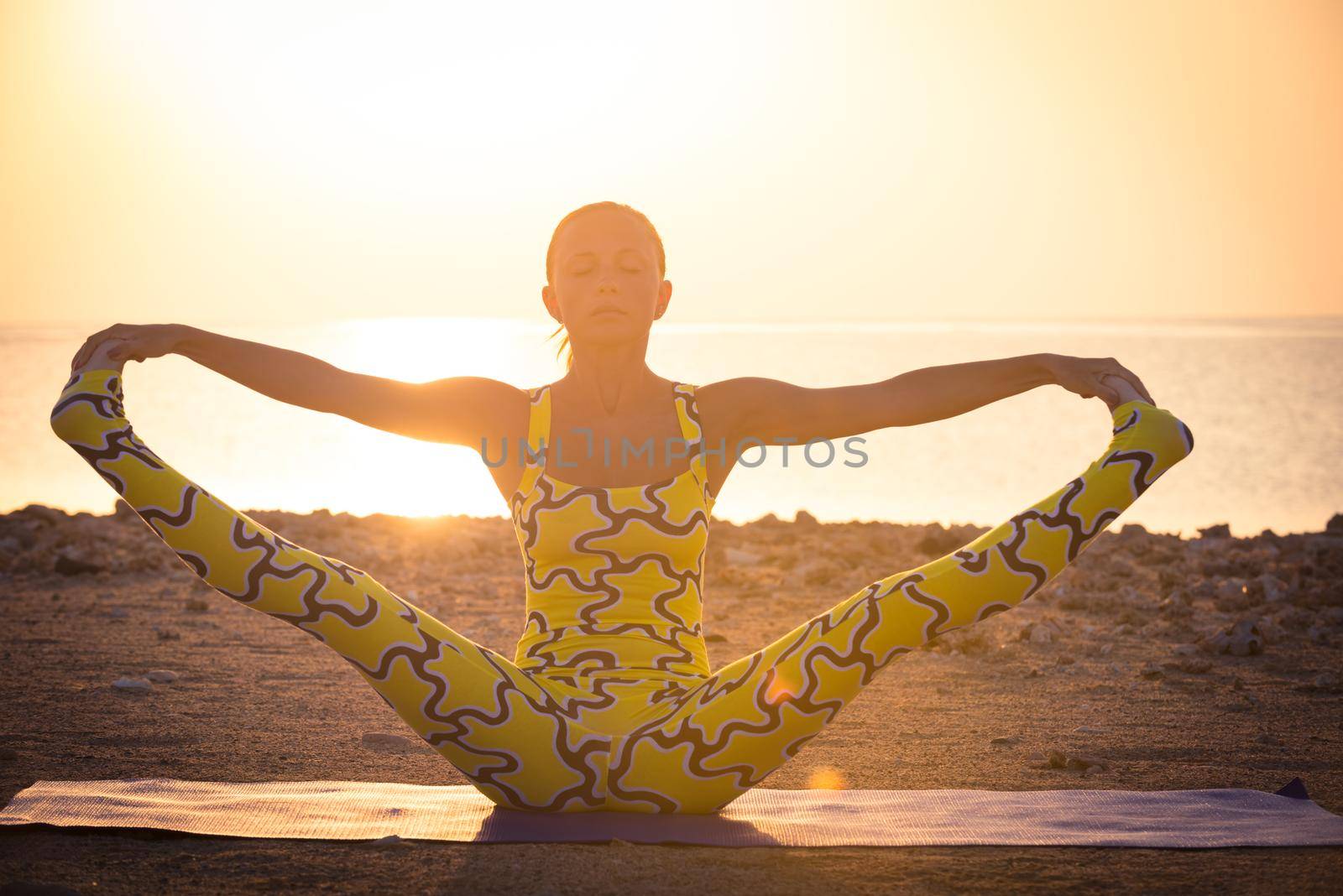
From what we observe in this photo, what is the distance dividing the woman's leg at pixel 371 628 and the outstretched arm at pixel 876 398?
1.25 meters

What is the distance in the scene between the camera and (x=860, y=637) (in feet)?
11.4

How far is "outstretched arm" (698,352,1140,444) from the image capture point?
13.6ft

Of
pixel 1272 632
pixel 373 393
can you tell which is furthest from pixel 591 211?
pixel 1272 632

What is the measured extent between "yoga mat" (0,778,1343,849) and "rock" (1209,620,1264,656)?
2881mm

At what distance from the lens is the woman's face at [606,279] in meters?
4.33

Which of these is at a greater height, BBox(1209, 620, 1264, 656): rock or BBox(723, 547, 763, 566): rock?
BBox(723, 547, 763, 566): rock

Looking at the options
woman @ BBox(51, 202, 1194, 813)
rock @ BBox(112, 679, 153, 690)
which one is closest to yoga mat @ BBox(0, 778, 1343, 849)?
woman @ BBox(51, 202, 1194, 813)

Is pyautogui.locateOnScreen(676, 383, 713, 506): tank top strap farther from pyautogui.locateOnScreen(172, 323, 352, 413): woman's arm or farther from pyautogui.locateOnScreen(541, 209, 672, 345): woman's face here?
pyautogui.locateOnScreen(172, 323, 352, 413): woman's arm

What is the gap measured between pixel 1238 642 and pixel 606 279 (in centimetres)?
444

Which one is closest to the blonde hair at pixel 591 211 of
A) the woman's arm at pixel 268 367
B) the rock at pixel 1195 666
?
the woman's arm at pixel 268 367

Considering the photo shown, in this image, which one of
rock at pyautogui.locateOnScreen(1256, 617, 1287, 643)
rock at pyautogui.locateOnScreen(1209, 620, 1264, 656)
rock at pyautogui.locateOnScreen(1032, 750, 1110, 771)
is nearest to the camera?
rock at pyautogui.locateOnScreen(1032, 750, 1110, 771)

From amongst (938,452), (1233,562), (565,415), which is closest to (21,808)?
(565,415)

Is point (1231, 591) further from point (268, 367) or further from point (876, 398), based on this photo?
point (268, 367)

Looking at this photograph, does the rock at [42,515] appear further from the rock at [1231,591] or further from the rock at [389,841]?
the rock at [1231,591]
